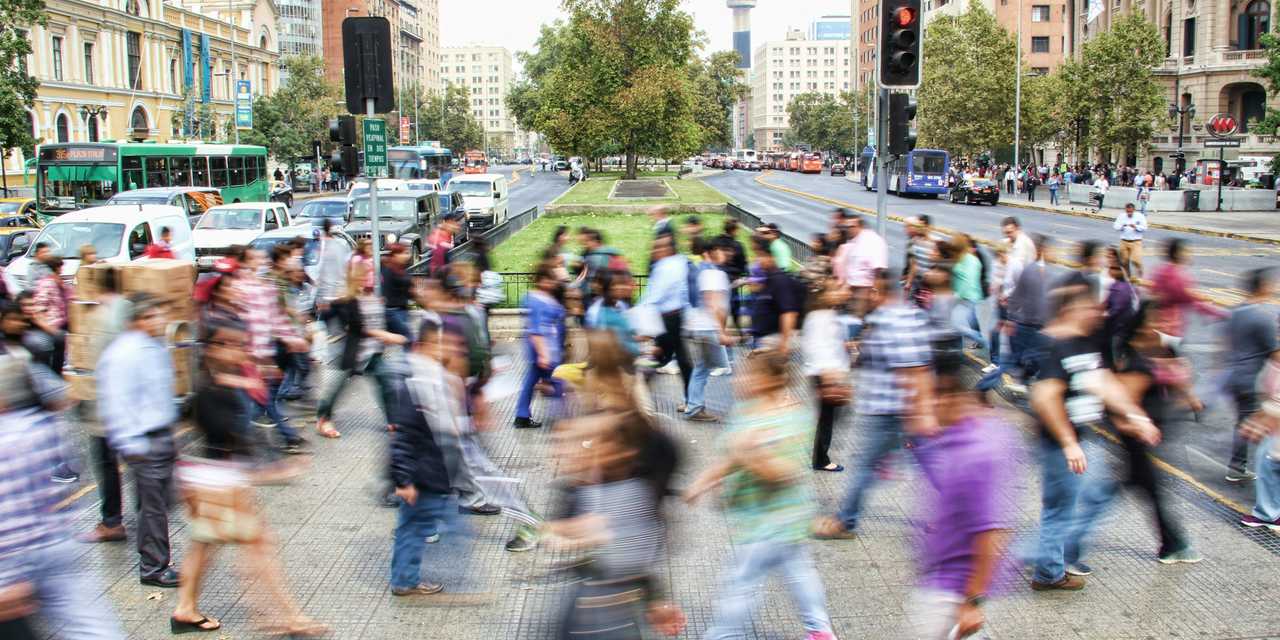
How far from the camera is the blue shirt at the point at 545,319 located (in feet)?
31.3

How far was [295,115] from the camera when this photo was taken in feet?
212

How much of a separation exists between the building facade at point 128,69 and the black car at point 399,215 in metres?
29.1

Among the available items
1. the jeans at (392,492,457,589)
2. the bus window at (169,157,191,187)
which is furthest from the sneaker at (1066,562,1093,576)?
the bus window at (169,157,191,187)

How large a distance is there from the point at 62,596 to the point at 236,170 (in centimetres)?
3288

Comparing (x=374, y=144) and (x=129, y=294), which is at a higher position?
(x=374, y=144)

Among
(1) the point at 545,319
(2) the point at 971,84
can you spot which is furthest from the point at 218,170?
(2) the point at 971,84

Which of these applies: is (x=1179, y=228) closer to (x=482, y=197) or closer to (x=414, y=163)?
(x=482, y=197)

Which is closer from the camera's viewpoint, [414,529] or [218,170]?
[414,529]

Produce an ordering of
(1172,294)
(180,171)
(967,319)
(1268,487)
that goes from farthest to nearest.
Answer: (180,171)
(967,319)
(1172,294)
(1268,487)

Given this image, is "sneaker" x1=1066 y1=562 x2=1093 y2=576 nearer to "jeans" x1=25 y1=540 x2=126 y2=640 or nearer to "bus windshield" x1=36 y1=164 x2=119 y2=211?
"jeans" x1=25 y1=540 x2=126 y2=640

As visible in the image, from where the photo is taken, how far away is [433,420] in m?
6.02

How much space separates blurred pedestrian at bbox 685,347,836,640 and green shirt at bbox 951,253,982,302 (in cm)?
694

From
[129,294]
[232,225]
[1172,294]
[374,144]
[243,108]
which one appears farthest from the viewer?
[243,108]

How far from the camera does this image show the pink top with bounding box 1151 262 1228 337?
8.46m
